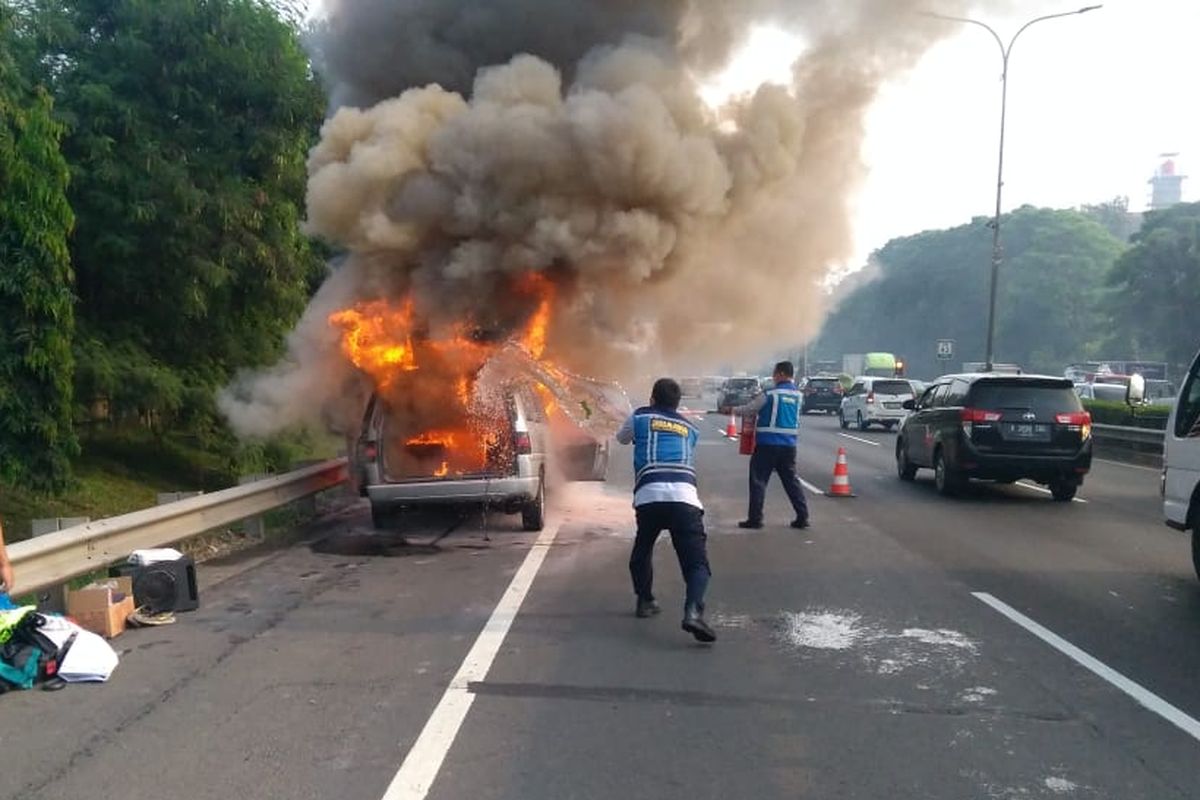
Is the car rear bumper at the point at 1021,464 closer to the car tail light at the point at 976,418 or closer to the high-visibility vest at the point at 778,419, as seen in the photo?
the car tail light at the point at 976,418

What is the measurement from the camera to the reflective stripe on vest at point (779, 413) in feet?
35.8

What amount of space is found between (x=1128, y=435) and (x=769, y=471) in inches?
557

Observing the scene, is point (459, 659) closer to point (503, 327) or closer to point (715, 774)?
point (715, 774)

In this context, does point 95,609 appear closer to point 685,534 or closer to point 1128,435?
point 685,534

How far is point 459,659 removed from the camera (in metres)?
5.98

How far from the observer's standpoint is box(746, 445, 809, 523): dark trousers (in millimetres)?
10906

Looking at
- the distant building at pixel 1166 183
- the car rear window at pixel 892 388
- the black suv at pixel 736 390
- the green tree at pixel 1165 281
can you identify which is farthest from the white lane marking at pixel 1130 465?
the distant building at pixel 1166 183

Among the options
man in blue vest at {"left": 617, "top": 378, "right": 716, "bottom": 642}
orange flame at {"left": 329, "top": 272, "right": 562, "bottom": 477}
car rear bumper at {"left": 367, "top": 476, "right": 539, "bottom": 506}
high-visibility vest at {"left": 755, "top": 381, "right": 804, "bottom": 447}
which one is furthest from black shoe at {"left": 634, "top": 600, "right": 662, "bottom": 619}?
high-visibility vest at {"left": 755, "top": 381, "right": 804, "bottom": 447}

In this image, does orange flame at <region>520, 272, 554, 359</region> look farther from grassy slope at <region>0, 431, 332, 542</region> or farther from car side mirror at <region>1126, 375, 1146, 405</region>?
car side mirror at <region>1126, 375, 1146, 405</region>

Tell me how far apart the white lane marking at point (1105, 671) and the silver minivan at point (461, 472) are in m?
4.38

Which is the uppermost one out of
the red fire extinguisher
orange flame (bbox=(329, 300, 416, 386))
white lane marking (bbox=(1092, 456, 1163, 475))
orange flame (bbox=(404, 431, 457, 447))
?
orange flame (bbox=(329, 300, 416, 386))

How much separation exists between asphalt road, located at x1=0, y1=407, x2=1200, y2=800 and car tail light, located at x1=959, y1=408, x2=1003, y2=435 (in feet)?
12.2

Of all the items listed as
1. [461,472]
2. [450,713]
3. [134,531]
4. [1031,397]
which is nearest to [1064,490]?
[1031,397]

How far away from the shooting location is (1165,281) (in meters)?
52.3
